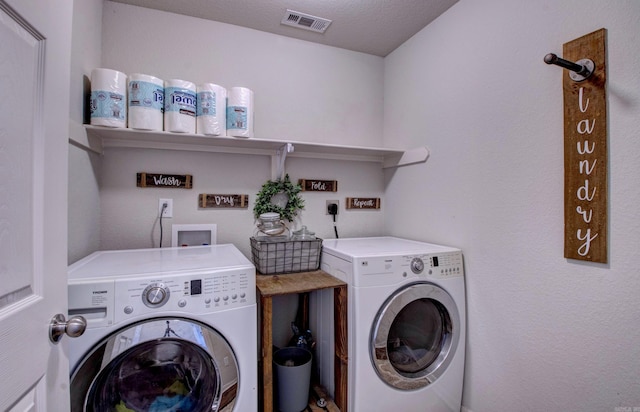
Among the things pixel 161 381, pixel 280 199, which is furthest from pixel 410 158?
pixel 161 381

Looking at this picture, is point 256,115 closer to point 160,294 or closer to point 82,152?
point 82,152

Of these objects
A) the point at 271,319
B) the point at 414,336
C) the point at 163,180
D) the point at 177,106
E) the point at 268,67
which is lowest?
the point at 414,336

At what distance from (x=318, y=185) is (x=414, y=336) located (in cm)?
112

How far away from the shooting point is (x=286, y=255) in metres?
1.67

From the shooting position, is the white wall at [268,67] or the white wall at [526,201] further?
the white wall at [268,67]

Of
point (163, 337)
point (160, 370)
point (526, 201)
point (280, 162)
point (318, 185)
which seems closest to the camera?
point (163, 337)

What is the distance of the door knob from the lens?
0.66 metres

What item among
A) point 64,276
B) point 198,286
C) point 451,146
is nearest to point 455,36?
point 451,146

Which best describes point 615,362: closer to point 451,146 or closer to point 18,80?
point 451,146

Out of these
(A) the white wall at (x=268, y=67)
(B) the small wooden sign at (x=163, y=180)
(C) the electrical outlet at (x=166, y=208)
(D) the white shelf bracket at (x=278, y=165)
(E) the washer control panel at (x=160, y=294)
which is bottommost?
(E) the washer control panel at (x=160, y=294)

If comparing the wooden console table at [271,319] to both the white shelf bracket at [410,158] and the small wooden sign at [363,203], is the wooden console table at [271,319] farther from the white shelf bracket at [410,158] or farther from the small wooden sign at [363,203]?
the white shelf bracket at [410,158]

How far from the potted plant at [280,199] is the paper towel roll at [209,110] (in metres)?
0.50

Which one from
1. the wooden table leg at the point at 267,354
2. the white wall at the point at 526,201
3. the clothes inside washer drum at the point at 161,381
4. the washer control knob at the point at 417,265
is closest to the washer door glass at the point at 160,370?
the clothes inside washer drum at the point at 161,381

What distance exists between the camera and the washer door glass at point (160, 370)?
1001 millimetres
